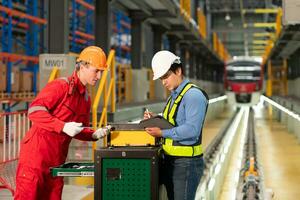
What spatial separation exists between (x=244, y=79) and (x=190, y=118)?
26.9m

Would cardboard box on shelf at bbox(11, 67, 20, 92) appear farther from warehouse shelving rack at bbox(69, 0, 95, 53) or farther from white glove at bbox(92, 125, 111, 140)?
white glove at bbox(92, 125, 111, 140)

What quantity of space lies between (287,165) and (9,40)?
7.23m

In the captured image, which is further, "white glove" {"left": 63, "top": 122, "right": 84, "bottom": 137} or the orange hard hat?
the orange hard hat

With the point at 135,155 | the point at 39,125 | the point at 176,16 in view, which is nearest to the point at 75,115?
the point at 39,125

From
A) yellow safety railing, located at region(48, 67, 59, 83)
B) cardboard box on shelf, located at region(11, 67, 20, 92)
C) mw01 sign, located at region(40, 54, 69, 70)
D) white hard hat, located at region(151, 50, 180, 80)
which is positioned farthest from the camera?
cardboard box on shelf, located at region(11, 67, 20, 92)

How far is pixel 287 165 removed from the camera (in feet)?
42.3

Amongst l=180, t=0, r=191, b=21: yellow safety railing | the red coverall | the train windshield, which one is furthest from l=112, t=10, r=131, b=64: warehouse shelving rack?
the red coverall

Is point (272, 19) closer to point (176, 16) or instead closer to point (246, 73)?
point (246, 73)

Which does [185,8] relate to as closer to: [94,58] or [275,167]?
[275,167]

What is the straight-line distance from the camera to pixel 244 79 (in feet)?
101

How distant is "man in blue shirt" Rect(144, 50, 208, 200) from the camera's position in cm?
434

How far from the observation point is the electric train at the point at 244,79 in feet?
99.1

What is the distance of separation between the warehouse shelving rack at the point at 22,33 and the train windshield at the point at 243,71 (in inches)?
554

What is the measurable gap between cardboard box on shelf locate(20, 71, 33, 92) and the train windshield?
17.6 metres
